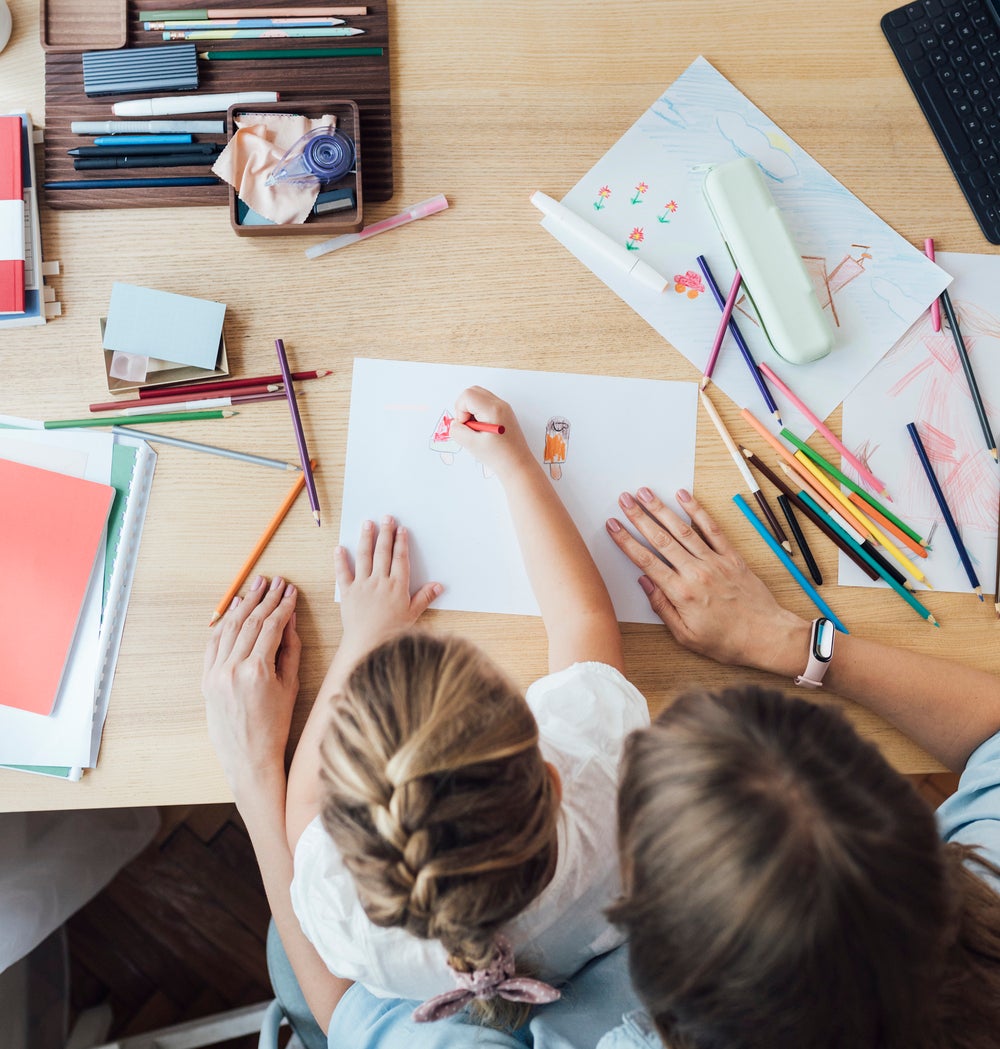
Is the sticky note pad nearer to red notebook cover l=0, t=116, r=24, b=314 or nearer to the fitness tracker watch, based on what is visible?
red notebook cover l=0, t=116, r=24, b=314

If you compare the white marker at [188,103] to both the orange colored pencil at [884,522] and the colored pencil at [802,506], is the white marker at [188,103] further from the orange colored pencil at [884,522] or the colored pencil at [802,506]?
the orange colored pencil at [884,522]

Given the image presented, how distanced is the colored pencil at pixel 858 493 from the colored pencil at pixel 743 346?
29mm

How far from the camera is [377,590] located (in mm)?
802

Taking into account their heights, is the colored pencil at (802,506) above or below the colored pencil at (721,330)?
below

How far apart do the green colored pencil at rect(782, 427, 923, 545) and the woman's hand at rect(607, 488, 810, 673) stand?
0.13m

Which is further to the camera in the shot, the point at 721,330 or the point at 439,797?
the point at 721,330

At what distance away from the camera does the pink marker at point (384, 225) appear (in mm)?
861

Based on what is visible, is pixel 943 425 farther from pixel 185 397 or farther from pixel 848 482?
pixel 185 397

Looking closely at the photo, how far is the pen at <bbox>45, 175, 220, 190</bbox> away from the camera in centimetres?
84

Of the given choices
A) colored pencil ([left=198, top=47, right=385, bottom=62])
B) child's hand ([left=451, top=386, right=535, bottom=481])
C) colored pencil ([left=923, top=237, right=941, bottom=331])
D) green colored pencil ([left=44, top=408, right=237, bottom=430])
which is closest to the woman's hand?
child's hand ([left=451, top=386, right=535, bottom=481])

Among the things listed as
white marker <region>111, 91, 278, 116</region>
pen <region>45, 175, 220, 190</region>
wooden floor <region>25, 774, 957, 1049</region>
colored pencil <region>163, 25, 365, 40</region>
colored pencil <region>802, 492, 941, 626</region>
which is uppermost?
colored pencil <region>163, 25, 365, 40</region>

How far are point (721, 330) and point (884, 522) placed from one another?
265 millimetres

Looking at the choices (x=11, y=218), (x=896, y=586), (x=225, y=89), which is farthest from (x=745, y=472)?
(x=11, y=218)

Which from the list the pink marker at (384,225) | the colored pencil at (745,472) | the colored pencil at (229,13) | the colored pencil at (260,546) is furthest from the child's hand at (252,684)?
the colored pencil at (229,13)
